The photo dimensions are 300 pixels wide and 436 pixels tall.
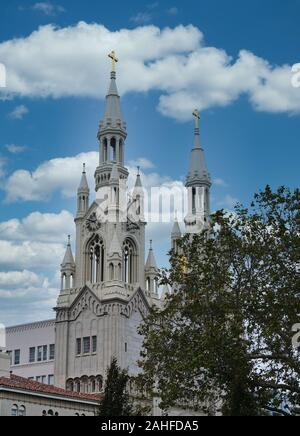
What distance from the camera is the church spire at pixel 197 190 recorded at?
107 metres

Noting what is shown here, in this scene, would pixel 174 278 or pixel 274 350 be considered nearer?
pixel 274 350

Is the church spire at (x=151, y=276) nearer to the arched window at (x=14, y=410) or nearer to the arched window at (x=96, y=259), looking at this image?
the arched window at (x=96, y=259)

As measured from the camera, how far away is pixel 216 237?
4578 centimetres

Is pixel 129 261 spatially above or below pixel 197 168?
below

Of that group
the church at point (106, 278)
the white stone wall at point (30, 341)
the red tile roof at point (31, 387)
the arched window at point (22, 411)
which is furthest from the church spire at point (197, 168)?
the arched window at point (22, 411)

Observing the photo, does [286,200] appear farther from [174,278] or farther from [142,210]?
[142,210]

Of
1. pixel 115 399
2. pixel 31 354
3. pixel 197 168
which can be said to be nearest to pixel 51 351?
pixel 31 354

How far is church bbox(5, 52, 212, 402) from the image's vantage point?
8712cm

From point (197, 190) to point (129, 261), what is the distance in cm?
1785

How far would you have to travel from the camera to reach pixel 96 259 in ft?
307

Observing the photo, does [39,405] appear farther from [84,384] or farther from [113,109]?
[113,109]

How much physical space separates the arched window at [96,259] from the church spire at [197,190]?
17.7m
